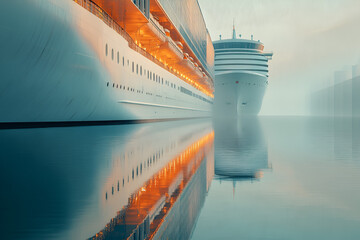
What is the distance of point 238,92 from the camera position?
65.6 metres

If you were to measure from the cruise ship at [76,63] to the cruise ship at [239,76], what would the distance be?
36.3 m

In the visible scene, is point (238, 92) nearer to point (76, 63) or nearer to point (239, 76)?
point (239, 76)

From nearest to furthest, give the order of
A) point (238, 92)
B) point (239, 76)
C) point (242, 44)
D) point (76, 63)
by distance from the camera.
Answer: point (76, 63)
point (239, 76)
point (238, 92)
point (242, 44)

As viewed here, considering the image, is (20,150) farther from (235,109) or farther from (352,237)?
(235,109)

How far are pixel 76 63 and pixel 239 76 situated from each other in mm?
50403

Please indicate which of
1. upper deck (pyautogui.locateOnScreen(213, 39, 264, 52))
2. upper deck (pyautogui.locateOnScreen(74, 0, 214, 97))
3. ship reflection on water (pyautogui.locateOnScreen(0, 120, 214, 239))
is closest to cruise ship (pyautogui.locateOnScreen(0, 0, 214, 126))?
upper deck (pyautogui.locateOnScreen(74, 0, 214, 97))

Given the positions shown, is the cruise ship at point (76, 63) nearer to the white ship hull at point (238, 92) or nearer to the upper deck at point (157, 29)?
the upper deck at point (157, 29)

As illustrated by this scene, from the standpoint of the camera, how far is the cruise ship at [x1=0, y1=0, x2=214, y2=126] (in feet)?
39.2

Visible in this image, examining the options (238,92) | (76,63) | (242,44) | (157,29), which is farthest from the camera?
(242,44)

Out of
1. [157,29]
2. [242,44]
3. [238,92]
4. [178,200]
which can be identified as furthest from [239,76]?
[178,200]

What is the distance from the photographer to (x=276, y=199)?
10.00 ft

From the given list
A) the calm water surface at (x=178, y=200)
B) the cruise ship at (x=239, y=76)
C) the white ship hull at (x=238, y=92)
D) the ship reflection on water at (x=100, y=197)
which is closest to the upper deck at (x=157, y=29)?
the white ship hull at (x=238, y=92)

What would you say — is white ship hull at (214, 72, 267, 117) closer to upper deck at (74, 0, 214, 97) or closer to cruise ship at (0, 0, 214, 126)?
upper deck at (74, 0, 214, 97)

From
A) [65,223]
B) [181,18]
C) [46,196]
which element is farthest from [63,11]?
[181,18]
